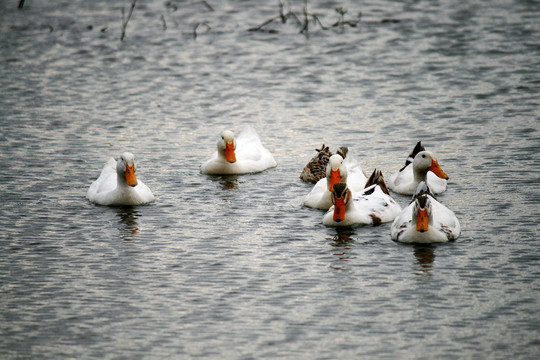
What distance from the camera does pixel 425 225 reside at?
38.3ft

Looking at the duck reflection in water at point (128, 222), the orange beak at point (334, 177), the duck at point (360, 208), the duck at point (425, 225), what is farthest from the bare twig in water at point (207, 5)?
the duck at point (425, 225)

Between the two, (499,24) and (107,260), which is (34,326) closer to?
(107,260)

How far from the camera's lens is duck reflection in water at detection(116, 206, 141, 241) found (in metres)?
12.5

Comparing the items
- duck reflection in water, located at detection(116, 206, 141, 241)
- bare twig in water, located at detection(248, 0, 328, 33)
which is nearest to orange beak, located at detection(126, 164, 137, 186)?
duck reflection in water, located at detection(116, 206, 141, 241)

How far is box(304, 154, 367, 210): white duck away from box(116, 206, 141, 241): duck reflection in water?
8.29 ft

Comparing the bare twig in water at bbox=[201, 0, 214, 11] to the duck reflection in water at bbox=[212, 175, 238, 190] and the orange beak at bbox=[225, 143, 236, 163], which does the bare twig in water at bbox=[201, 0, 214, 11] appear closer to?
the orange beak at bbox=[225, 143, 236, 163]

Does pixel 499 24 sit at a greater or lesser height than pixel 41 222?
greater

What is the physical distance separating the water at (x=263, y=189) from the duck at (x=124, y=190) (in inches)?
10.3

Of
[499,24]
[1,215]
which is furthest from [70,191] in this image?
[499,24]

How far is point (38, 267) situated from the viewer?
36.9 feet

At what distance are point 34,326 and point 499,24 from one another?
65.5 feet

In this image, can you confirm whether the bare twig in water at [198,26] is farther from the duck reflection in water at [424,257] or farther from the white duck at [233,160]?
the duck reflection in water at [424,257]

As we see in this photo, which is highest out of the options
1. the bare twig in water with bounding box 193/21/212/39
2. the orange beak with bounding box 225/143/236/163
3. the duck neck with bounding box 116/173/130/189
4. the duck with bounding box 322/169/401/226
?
the bare twig in water with bounding box 193/21/212/39

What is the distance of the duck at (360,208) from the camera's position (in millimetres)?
12484
